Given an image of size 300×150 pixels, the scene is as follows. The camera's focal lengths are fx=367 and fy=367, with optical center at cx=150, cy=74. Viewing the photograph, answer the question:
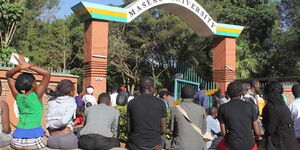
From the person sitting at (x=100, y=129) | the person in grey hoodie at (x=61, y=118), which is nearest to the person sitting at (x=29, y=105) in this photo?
the person in grey hoodie at (x=61, y=118)

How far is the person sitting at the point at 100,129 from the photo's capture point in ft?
17.3

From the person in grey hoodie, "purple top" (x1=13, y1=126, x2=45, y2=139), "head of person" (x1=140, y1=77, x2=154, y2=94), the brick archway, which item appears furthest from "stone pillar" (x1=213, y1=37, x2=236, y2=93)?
"purple top" (x1=13, y1=126, x2=45, y2=139)

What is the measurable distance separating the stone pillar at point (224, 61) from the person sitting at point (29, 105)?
9.91 metres

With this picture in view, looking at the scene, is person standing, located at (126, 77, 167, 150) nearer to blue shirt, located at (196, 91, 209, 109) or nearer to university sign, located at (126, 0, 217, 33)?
blue shirt, located at (196, 91, 209, 109)

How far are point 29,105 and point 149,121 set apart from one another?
4.77 feet

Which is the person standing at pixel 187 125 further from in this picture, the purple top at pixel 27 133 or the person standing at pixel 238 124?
the purple top at pixel 27 133

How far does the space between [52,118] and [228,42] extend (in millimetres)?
9589

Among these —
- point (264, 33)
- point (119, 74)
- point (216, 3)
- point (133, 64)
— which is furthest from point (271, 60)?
point (119, 74)

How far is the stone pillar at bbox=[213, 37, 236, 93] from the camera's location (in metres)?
13.4

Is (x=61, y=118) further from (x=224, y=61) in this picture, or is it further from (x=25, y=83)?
(x=224, y=61)

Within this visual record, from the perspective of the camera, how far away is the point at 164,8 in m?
12.4

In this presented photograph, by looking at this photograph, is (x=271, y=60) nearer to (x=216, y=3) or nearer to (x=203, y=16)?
(x=216, y=3)

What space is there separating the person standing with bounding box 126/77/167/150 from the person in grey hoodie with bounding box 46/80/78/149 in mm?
1092

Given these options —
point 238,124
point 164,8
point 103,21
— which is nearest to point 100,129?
point 238,124
